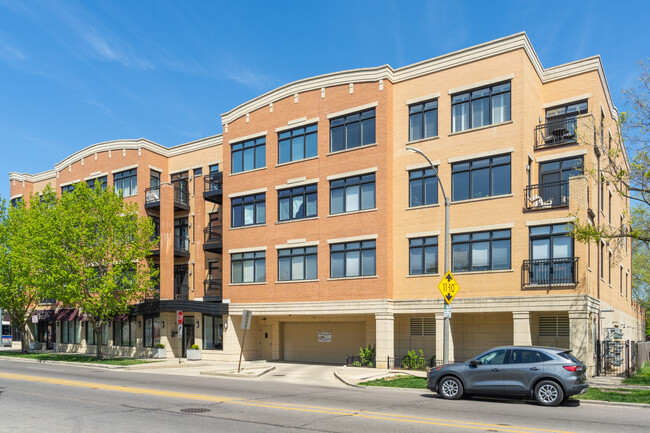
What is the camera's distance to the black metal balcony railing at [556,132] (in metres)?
26.5

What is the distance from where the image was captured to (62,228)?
3481cm

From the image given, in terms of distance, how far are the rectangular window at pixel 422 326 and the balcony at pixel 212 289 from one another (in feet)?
41.9

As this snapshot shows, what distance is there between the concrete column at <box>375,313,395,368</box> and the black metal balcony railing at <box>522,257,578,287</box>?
6855 millimetres

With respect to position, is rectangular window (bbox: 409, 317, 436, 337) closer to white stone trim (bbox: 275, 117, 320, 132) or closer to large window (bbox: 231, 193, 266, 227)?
large window (bbox: 231, 193, 266, 227)

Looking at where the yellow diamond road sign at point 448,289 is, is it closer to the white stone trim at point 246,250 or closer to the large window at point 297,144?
the large window at point 297,144

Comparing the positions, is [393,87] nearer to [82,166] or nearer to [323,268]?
[323,268]

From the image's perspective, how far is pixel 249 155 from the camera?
35.1m

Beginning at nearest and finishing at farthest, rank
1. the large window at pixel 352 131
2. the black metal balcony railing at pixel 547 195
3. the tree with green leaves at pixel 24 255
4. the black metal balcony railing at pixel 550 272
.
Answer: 1. the black metal balcony railing at pixel 550 272
2. the black metal balcony railing at pixel 547 195
3. the large window at pixel 352 131
4. the tree with green leaves at pixel 24 255

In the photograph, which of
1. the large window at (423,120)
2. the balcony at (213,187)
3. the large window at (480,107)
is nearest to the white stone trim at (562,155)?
the large window at (480,107)

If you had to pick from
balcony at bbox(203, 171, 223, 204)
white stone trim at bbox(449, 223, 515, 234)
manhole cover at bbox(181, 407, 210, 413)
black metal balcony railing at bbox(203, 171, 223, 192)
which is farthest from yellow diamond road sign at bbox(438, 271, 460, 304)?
black metal balcony railing at bbox(203, 171, 223, 192)

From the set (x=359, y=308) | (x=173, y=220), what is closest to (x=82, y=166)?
(x=173, y=220)

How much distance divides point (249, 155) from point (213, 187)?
4614mm

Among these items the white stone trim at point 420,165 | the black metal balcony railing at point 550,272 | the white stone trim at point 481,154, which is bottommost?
the black metal balcony railing at point 550,272

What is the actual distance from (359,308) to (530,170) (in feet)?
34.5
